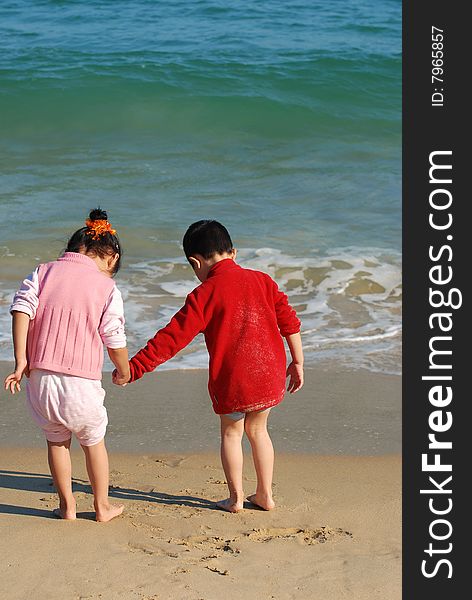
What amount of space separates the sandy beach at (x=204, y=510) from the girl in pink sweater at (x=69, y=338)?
1.26 ft

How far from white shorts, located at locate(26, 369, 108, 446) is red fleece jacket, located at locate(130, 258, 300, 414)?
215 millimetres

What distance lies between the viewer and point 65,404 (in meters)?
3.40

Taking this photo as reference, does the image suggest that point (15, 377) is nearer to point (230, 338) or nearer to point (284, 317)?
point (230, 338)

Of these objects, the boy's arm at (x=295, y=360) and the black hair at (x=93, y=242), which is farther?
the boy's arm at (x=295, y=360)

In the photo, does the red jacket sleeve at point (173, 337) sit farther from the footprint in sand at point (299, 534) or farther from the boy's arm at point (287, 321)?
the footprint in sand at point (299, 534)

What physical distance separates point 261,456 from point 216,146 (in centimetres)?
829

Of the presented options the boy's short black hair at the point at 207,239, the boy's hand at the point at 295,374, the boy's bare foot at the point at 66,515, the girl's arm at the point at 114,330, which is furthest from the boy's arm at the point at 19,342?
the boy's hand at the point at 295,374

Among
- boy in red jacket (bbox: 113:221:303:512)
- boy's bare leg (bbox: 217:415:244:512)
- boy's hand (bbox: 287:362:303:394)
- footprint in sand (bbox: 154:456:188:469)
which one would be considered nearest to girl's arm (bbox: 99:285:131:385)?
boy in red jacket (bbox: 113:221:303:512)

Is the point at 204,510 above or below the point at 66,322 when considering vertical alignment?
below

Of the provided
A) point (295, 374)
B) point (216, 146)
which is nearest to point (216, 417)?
point (295, 374)

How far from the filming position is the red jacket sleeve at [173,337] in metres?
3.56

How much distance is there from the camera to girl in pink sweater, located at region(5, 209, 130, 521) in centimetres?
336

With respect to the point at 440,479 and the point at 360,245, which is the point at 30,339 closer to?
the point at 440,479

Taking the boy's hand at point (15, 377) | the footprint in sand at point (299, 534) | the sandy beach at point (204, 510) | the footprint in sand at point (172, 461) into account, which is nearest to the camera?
the sandy beach at point (204, 510)
